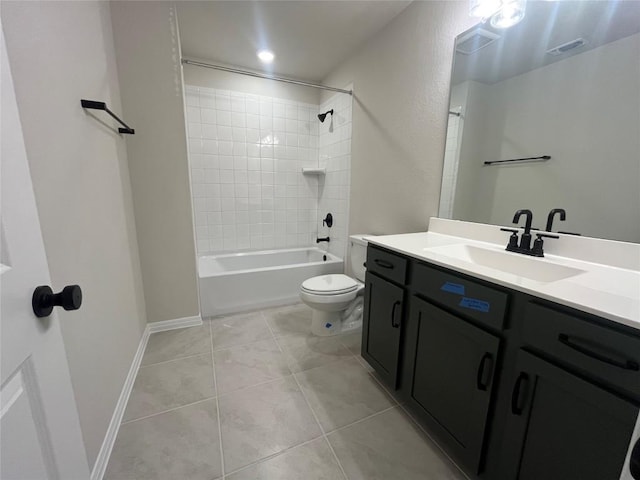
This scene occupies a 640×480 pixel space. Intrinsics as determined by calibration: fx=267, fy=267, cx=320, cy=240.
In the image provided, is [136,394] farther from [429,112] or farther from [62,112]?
[429,112]

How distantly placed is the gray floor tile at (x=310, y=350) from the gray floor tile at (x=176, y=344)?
0.58m

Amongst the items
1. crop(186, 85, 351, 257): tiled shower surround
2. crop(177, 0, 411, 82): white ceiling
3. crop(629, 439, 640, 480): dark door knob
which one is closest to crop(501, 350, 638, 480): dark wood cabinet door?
crop(629, 439, 640, 480): dark door knob

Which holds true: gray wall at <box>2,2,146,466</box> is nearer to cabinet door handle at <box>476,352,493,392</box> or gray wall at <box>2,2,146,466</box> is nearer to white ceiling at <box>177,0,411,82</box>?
white ceiling at <box>177,0,411,82</box>

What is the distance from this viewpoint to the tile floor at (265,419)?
1.12 metres

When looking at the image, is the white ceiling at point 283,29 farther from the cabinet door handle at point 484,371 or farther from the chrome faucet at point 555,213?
the cabinet door handle at point 484,371

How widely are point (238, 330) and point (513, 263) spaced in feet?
6.28

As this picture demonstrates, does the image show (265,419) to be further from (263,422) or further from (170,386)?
(170,386)

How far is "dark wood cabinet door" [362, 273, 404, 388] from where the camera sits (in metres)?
1.35

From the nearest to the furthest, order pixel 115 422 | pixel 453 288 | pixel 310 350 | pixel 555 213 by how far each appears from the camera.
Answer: pixel 453 288 < pixel 555 213 < pixel 115 422 < pixel 310 350

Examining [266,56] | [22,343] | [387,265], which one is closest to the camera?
[22,343]

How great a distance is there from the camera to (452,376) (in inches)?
41.9

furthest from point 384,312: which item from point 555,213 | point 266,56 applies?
point 266,56

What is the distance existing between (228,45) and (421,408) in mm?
2990

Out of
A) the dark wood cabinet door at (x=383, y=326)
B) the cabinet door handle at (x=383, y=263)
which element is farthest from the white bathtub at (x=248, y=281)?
the cabinet door handle at (x=383, y=263)
